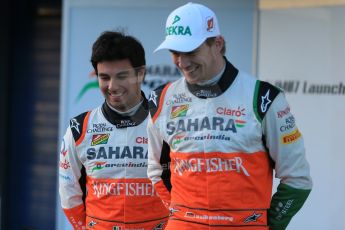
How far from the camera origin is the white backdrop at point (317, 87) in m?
5.58

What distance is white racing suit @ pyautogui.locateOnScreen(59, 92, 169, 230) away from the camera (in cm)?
356

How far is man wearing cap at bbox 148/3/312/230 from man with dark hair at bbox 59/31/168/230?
466 millimetres

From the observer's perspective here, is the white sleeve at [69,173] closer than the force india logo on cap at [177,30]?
No

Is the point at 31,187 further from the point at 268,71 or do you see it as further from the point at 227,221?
the point at 227,221

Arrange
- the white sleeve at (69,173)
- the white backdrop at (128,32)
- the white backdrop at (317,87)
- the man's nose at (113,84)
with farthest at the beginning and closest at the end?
the white backdrop at (128,32) < the white backdrop at (317,87) < the white sleeve at (69,173) < the man's nose at (113,84)

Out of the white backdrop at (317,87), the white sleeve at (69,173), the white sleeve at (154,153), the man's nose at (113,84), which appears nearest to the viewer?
the white sleeve at (154,153)

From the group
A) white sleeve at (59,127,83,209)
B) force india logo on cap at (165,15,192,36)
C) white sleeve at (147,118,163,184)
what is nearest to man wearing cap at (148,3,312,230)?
force india logo on cap at (165,15,192,36)

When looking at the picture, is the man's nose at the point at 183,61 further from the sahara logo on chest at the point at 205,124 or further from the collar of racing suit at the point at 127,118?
the collar of racing suit at the point at 127,118

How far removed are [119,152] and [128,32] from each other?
2.67 meters

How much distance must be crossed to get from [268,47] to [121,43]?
254 cm

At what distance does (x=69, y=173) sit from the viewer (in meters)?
3.75

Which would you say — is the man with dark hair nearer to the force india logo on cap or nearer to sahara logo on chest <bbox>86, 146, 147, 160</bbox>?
sahara logo on chest <bbox>86, 146, 147, 160</bbox>

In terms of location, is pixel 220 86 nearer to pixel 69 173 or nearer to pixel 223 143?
pixel 223 143

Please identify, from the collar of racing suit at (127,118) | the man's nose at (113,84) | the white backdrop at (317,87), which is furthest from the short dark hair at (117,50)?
the white backdrop at (317,87)
